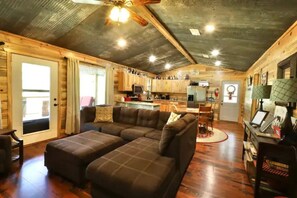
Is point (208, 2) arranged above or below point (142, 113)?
above

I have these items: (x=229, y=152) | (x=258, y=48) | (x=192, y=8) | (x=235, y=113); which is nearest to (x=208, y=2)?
(x=192, y=8)

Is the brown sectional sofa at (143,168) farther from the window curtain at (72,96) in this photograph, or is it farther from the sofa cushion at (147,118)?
the window curtain at (72,96)

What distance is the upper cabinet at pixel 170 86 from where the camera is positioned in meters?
8.06

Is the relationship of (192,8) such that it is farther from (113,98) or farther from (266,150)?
(113,98)

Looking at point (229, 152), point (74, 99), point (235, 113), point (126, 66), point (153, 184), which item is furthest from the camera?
point (235, 113)

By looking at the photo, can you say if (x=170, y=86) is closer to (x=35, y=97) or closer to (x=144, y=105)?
(x=144, y=105)

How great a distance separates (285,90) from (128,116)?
3051 millimetres

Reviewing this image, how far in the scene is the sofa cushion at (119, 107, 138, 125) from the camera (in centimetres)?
390

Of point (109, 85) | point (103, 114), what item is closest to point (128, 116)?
point (103, 114)

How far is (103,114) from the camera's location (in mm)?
3998

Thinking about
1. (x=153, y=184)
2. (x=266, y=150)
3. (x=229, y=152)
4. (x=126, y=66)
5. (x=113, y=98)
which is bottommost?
(x=229, y=152)

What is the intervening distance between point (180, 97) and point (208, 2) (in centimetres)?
650

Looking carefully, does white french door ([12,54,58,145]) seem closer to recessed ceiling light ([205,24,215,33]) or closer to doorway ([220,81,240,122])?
recessed ceiling light ([205,24,215,33])

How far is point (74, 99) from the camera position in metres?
4.37
